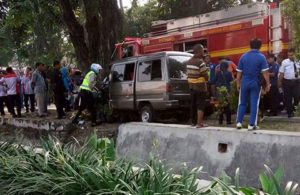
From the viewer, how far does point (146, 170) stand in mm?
3238

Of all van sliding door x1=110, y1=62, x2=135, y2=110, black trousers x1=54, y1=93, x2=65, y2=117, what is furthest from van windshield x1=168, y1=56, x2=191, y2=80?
black trousers x1=54, y1=93, x2=65, y2=117

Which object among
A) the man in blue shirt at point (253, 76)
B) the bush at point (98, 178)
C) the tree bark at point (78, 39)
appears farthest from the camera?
the tree bark at point (78, 39)

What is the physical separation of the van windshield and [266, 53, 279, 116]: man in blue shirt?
2.29m

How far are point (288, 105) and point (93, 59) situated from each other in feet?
20.0

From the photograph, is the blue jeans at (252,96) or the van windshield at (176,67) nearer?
the blue jeans at (252,96)

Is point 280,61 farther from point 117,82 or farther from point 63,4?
point 63,4

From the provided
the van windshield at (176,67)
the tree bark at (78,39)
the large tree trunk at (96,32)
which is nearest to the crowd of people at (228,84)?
the van windshield at (176,67)

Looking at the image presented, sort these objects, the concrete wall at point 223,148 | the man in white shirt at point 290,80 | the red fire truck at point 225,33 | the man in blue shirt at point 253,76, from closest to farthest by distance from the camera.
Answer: the concrete wall at point 223,148, the man in blue shirt at point 253,76, the man in white shirt at point 290,80, the red fire truck at point 225,33

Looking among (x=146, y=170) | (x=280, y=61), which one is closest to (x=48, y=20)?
(x=280, y=61)

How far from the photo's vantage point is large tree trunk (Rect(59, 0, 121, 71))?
1147 centimetres

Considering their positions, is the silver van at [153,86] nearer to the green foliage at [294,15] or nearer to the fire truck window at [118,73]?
the fire truck window at [118,73]

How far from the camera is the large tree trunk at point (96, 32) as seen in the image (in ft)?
37.6

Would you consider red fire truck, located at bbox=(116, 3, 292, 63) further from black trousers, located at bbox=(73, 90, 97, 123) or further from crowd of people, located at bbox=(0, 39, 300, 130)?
black trousers, located at bbox=(73, 90, 97, 123)

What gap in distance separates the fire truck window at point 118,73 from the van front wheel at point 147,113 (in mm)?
1286
